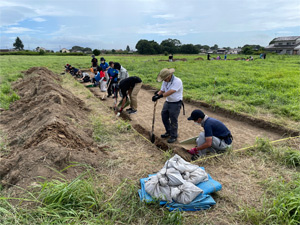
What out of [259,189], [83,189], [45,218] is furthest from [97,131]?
[259,189]

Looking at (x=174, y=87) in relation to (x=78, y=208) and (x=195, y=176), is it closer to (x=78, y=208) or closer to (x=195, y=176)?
(x=195, y=176)

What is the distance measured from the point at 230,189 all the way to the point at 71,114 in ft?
14.2

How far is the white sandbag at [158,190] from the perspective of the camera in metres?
2.73

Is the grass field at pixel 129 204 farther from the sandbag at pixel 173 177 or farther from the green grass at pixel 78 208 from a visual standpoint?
the sandbag at pixel 173 177

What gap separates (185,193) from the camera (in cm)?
267

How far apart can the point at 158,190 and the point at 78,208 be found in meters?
1.03

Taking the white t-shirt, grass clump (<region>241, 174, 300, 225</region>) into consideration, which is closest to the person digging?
the white t-shirt

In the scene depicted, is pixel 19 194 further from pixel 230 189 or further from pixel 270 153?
pixel 270 153

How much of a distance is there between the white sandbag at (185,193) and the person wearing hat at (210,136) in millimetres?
1314

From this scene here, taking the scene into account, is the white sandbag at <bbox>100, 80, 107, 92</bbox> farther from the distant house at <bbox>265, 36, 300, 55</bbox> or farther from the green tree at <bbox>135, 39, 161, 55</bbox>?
the distant house at <bbox>265, 36, 300, 55</bbox>

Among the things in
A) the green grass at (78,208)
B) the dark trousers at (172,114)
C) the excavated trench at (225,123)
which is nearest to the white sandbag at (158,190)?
the green grass at (78,208)

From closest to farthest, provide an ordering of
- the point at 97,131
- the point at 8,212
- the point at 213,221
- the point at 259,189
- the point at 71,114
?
the point at 8,212 → the point at 213,221 → the point at 259,189 → the point at 97,131 → the point at 71,114

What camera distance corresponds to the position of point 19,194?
2654 mm

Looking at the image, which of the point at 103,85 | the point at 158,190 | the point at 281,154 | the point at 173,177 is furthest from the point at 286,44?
the point at 158,190
